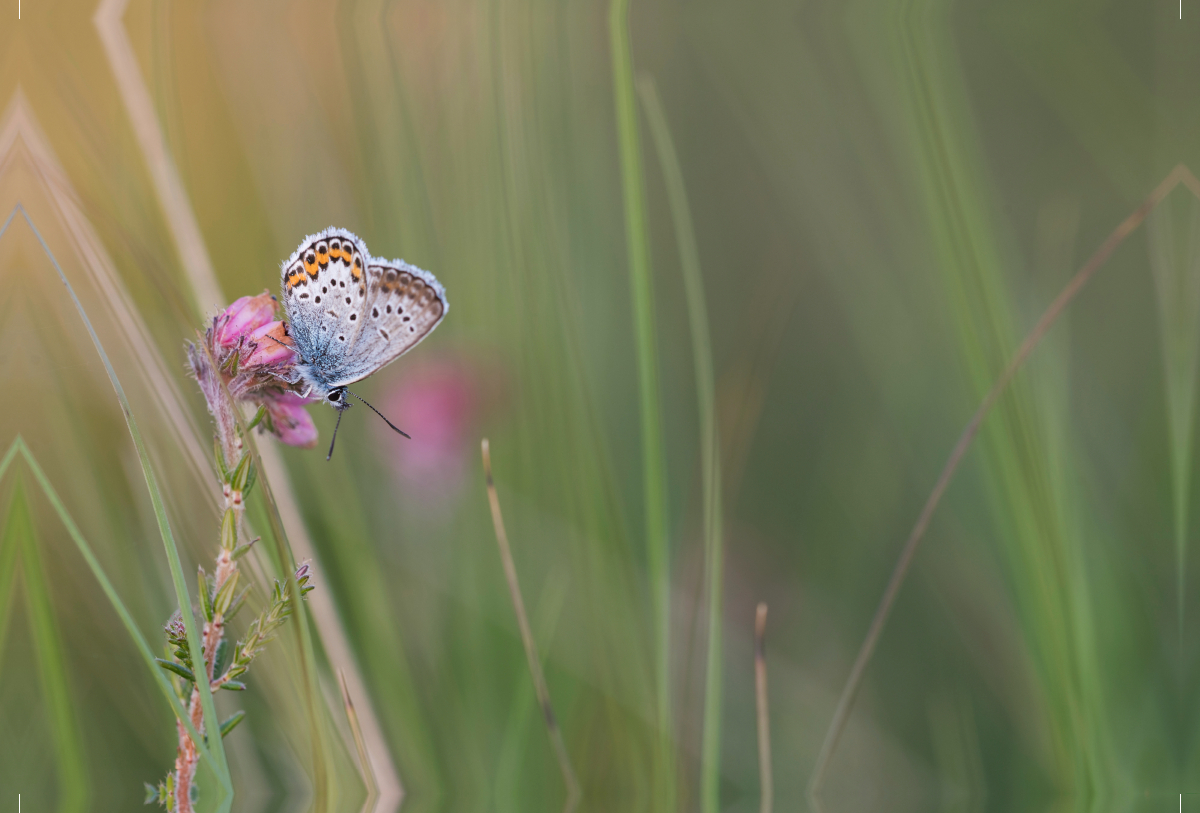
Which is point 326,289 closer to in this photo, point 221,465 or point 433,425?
point 221,465

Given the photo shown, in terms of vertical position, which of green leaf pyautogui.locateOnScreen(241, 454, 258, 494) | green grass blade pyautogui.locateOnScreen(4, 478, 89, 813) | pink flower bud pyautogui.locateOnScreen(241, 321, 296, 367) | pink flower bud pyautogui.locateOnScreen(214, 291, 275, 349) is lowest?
green grass blade pyautogui.locateOnScreen(4, 478, 89, 813)

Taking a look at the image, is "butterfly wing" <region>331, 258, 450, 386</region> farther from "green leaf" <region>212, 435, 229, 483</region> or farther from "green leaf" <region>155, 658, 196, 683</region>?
"green leaf" <region>155, 658, 196, 683</region>

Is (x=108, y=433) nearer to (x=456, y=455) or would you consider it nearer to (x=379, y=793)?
(x=456, y=455)

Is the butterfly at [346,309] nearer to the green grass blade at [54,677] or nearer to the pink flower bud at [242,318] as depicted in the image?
the pink flower bud at [242,318]

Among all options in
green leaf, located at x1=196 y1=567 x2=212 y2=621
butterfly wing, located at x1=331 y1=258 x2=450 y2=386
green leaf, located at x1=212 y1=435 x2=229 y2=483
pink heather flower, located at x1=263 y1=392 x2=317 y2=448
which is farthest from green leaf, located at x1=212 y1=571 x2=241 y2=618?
butterfly wing, located at x1=331 y1=258 x2=450 y2=386

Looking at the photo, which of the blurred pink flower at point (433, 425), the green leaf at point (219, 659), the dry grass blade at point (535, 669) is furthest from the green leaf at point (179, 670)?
the blurred pink flower at point (433, 425)

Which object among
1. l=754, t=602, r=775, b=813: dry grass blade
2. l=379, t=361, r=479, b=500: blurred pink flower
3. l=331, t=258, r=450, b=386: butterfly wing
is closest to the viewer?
l=754, t=602, r=775, b=813: dry grass blade
